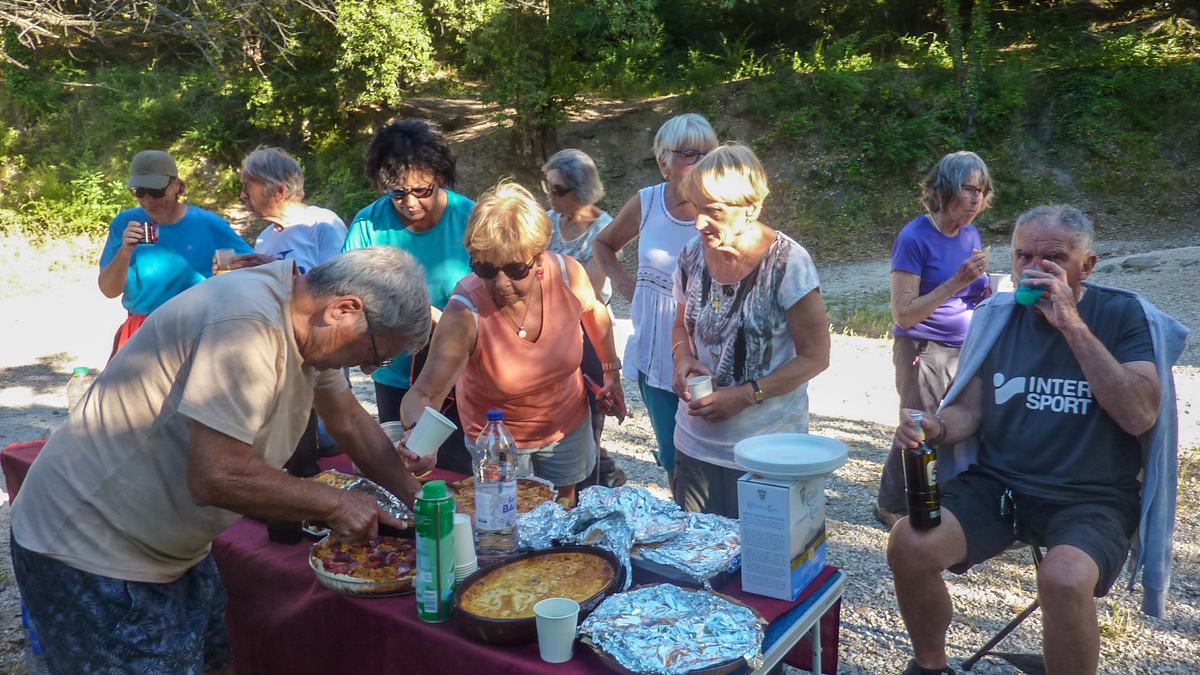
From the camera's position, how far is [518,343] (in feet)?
9.41

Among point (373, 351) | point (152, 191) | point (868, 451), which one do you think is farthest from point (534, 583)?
point (868, 451)

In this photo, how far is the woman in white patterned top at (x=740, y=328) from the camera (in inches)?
106

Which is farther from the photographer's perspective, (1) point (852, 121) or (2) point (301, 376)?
(1) point (852, 121)

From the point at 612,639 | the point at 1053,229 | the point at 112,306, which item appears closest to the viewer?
the point at 612,639

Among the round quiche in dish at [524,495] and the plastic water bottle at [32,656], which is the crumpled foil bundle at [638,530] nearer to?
the round quiche in dish at [524,495]

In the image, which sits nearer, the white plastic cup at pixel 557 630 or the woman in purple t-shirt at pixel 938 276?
the white plastic cup at pixel 557 630

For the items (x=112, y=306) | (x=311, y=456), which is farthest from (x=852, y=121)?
(x=311, y=456)

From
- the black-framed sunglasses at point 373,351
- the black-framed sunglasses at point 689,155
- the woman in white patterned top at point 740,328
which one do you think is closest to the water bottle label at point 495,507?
the black-framed sunglasses at point 373,351

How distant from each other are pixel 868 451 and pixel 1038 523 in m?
2.82

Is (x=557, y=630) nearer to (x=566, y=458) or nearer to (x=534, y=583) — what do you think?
(x=534, y=583)

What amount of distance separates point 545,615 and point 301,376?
0.80m

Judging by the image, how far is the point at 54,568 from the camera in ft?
6.55

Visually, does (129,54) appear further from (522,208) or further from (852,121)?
(522,208)

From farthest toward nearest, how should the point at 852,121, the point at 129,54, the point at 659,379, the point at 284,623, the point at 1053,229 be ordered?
the point at 129,54, the point at 852,121, the point at 659,379, the point at 1053,229, the point at 284,623
